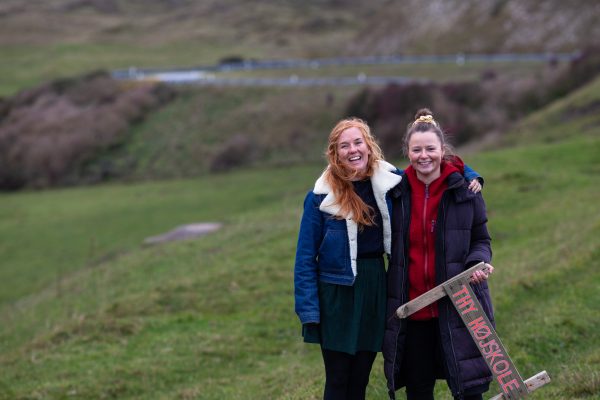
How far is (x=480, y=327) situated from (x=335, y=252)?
1202mm

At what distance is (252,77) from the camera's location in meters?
64.1

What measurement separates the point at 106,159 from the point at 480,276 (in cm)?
5019

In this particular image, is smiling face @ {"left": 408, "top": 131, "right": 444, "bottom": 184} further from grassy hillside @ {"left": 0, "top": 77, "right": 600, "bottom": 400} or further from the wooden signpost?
grassy hillside @ {"left": 0, "top": 77, "right": 600, "bottom": 400}

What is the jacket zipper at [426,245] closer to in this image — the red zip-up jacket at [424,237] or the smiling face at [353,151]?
the red zip-up jacket at [424,237]

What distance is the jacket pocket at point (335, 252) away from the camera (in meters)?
6.05

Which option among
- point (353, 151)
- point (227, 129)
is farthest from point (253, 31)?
point (353, 151)

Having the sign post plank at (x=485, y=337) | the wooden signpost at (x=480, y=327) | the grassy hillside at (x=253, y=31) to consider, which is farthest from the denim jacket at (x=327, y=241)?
the grassy hillside at (x=253, y=31)

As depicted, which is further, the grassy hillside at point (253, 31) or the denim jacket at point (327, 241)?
the grassy hillside at point (253, 31)

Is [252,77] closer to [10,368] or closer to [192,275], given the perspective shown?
[192,275]

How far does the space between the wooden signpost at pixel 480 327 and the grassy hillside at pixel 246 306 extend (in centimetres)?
158

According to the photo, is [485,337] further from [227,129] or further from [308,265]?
[227,129]

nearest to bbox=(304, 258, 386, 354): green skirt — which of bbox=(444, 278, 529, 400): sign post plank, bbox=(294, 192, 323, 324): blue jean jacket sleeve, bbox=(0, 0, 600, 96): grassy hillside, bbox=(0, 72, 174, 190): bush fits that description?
bbox=(294, 192, 323, 324): blue jean jacket sleeve

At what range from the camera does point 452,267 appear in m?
5.94

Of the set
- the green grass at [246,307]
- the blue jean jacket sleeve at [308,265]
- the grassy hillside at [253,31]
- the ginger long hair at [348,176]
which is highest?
the grassy hillside at [253,31]
